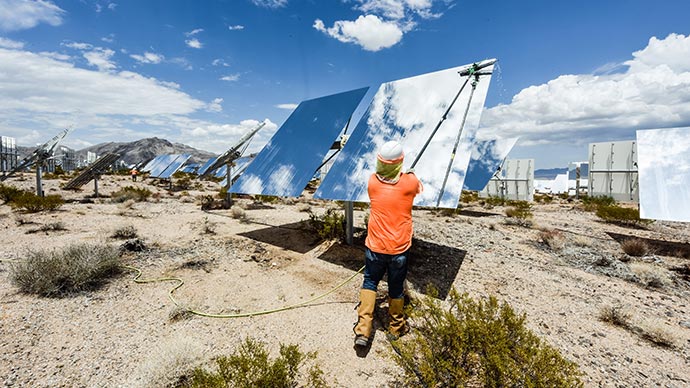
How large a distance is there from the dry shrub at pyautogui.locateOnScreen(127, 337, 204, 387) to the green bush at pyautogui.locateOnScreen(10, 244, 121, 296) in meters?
2.97

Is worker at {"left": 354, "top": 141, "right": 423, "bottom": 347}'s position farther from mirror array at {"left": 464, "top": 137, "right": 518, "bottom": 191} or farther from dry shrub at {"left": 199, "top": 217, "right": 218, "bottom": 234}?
mirror array at {"left": 464, "top": 137, "right": 518, "bottom": 191}

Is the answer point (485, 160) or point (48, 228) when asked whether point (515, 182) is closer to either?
point (485, 160)

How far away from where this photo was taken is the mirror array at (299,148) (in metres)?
7.64

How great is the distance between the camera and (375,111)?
767 centimetres

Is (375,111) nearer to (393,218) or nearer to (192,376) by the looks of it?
(393,218)

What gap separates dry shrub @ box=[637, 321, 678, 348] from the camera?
162 inches

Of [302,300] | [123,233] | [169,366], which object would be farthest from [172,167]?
[169,366]

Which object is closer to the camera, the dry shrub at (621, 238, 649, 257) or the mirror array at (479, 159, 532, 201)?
Answer: the dry shrub at (621, 238, 649, 257)

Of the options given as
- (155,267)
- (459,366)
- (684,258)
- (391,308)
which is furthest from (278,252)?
(684,258)

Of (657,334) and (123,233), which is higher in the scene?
(123,233)

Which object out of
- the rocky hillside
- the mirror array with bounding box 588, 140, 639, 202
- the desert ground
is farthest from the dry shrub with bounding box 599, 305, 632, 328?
the rocky hillside

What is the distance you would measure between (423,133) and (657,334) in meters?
4.73

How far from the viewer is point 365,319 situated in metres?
3.91

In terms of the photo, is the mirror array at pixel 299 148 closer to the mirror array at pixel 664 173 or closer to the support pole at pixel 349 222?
the support pole at pixel 349 222
